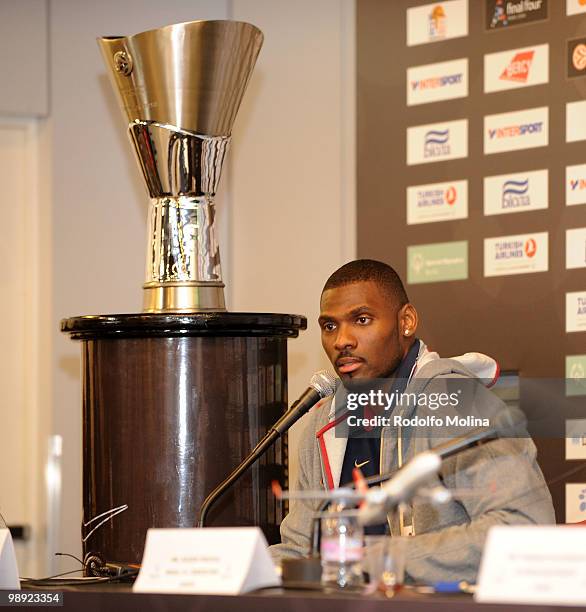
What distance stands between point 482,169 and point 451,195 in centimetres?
13

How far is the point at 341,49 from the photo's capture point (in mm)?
4047

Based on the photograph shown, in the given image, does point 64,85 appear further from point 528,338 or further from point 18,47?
point 528,338

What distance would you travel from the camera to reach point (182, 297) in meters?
2.76

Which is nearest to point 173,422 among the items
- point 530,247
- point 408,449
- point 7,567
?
point 408,449

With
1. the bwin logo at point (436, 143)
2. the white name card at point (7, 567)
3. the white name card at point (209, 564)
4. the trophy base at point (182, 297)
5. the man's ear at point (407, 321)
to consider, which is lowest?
the white name card at point (7, 567)

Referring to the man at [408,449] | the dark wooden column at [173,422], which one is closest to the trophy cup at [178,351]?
the dark wooden column at [173,422]

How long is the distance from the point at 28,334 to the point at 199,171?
178cm

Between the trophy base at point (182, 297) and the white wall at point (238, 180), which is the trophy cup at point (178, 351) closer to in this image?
the trophy base at point (182, 297)

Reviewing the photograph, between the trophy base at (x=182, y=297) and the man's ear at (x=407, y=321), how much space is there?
19.3 inches

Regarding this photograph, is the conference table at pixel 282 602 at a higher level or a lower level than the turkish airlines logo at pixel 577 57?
lower

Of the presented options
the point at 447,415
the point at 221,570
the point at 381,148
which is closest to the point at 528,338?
the point at 381,148

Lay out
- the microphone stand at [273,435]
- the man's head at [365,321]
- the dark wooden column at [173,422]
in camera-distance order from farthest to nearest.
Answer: the dark wooden column at [173,422]
the man's head at [365,321]
the microphone stand at [273,435]

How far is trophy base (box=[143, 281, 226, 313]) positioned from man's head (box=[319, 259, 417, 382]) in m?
0.38

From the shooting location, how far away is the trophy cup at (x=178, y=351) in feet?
8.55
